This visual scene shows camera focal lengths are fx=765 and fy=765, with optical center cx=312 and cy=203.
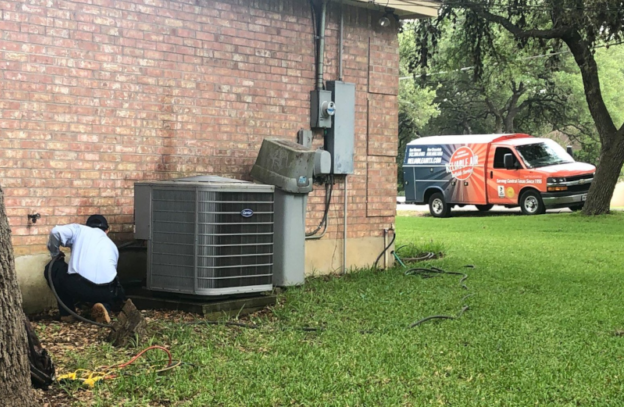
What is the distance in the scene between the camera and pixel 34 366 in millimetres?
4660

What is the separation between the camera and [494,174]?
2503 cm

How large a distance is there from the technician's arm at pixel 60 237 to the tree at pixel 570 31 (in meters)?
12.5

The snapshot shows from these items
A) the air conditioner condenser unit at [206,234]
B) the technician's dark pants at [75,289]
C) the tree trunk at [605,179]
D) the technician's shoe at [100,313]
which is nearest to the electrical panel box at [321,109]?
the air conditioner condenser unit at [206,234]

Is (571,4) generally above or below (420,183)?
above

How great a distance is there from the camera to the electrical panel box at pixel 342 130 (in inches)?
383

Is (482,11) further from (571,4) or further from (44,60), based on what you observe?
(44,60)

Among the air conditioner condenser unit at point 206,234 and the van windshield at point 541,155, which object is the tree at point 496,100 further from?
the air conditioner condenser unit at point 206,234

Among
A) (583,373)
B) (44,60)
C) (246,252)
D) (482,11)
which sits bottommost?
Result: (583,373)

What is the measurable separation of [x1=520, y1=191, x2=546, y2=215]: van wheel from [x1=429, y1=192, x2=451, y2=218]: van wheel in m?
3.06

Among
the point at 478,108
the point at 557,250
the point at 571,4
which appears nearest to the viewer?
the point at 557,250

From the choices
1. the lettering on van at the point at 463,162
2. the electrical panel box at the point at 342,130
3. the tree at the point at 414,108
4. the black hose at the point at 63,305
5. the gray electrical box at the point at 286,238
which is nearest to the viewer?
the black hose at the point at 63,305

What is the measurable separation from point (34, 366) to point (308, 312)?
3.32 meters

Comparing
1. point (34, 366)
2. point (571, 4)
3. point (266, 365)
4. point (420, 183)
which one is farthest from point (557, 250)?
point (420, 183)

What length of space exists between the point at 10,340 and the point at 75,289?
3.04 metres
